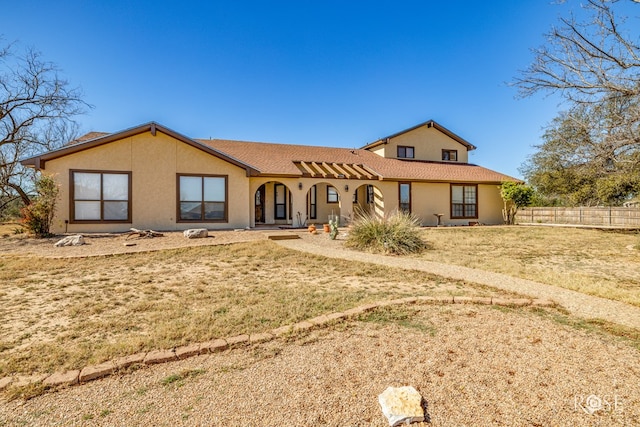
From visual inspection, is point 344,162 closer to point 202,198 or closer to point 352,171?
point 352,171

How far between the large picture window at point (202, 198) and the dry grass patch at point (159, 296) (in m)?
5.95

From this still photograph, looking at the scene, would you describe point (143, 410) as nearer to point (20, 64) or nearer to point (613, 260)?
point (613, 260)

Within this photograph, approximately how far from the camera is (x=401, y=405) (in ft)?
8.41

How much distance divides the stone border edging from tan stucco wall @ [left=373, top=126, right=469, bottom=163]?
18460 mm

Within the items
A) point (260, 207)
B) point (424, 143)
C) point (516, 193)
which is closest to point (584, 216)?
point (516, 193)

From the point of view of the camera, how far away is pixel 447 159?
24359mm

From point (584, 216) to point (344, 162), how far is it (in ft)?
59.7

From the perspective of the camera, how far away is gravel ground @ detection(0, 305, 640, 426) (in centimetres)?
257

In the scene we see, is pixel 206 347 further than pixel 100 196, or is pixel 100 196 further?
pixel 100 196

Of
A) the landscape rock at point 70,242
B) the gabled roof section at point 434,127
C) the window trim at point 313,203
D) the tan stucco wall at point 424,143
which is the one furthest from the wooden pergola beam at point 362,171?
the landscape rock at point 70,242

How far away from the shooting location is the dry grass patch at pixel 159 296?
151 inches

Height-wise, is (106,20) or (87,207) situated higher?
(106,20)

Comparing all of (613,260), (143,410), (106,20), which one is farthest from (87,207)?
(613,260)

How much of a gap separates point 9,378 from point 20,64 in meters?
22.3
